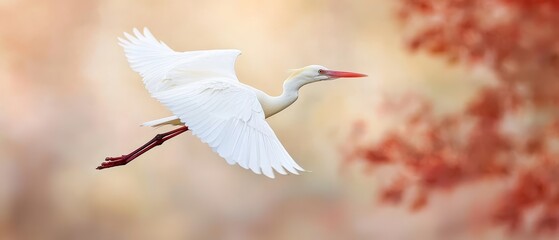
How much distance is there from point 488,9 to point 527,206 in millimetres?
→ 901

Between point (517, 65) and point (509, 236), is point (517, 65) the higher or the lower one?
the higher one

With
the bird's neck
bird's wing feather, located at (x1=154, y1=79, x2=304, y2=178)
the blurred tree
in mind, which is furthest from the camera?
the blurred tree

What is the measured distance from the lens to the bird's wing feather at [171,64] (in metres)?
3.08

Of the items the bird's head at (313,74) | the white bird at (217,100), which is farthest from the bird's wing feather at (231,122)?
the bird's head at (313,74)

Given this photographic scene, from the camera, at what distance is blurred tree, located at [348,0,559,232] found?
477 cm

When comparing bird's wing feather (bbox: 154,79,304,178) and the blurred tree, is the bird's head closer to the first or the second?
bird's wing feather (bbox: 154,79,304,178)

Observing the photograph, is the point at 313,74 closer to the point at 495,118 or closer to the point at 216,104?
the point at 216,104

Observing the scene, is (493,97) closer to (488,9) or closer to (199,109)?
(488,9)

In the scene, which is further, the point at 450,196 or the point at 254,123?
the point at 450,196

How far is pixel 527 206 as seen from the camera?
191 inches

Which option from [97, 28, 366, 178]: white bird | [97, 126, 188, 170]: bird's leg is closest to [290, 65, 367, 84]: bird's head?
[97, 28, 366, 178]: white bird

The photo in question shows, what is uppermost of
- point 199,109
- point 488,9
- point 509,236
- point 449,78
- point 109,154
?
point 488,9

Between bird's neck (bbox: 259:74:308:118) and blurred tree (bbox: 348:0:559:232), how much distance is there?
67.1 inches

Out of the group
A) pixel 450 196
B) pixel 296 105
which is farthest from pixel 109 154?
pixel 450 196
